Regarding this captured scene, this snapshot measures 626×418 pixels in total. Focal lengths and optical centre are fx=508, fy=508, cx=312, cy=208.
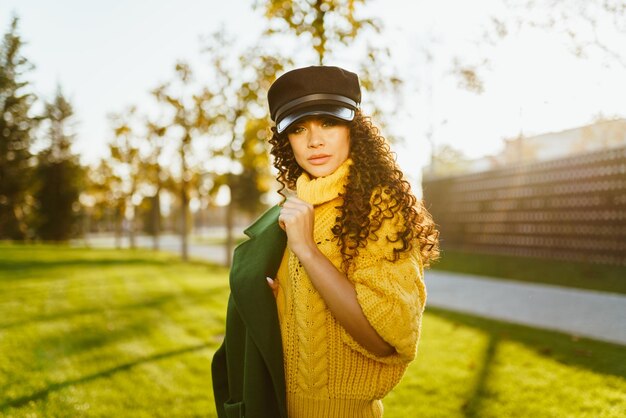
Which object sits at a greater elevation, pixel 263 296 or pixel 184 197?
pixel 184 197

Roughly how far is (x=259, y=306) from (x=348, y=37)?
303cm

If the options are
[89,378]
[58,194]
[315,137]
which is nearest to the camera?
[315,137]

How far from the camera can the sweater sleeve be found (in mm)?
1327

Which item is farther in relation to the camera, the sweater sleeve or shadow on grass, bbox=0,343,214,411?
shadow on grass, bbox=0,343,214,411

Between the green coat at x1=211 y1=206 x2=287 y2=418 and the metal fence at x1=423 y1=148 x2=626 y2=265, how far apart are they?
7.57 metres

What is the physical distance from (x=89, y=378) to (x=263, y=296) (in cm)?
395

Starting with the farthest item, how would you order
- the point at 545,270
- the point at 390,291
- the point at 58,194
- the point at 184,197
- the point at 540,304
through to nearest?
the point at 58,194 → the point at 184,197 → the point at 545,270 → the point at 540,304 → the point at 390,291

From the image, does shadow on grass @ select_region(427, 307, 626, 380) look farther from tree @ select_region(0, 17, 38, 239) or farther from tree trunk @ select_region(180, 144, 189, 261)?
tree @ select_region(0, 17, 38, 239)

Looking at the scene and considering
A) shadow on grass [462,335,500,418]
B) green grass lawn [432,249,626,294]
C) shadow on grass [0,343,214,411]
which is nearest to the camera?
shadow on grass [462,335,500,418]

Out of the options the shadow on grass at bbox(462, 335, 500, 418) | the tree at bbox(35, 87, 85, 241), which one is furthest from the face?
the tree at bbox(35, 87, 85, 241)

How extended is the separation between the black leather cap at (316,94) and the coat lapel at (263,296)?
1.23 ft

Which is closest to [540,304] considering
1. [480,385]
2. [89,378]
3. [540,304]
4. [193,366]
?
[540,304]

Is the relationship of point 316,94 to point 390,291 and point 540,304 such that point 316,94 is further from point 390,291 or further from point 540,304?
point 540,304

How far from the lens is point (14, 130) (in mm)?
24375
